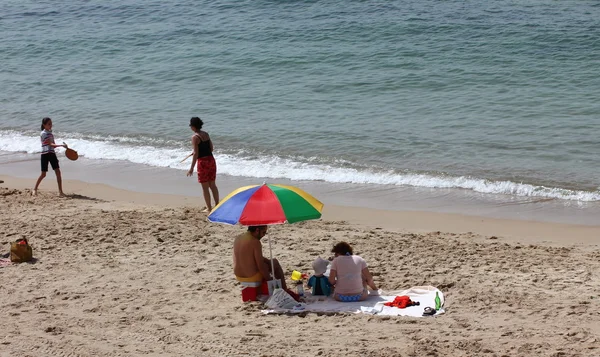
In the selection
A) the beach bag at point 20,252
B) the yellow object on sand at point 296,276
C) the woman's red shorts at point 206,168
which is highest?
the woman's red shorts at point 206,168

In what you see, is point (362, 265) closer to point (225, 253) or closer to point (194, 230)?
point (225, 253)

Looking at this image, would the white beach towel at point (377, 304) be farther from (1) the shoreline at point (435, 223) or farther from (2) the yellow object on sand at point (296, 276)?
(1) the shoreline at point (435, 223)

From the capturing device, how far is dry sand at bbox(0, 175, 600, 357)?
725 centimetres

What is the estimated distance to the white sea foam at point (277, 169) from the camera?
13102mm

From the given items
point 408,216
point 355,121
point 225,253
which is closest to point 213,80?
point 355,121

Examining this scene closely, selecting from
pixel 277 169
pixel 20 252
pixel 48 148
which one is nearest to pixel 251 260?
pixel 20 252

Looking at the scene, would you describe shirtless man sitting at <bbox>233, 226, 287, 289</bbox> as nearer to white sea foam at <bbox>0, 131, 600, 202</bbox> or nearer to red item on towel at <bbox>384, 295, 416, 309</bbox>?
red item on towel at <bbox>384, 295, 416, 309</bbox>

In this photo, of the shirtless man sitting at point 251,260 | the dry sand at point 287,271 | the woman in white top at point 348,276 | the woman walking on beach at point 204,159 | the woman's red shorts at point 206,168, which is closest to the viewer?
the dry sand at point 287,271

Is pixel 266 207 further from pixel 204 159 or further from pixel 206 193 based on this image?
pixel 206 193

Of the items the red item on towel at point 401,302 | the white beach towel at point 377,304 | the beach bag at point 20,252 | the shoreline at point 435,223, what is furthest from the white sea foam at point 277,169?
the beach bag at point 20,252

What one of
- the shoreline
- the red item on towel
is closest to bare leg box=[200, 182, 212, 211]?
the shoreline

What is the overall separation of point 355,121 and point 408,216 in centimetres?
565

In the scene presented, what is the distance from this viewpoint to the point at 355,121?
17.5 m

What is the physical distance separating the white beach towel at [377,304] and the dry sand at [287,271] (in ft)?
0.58
